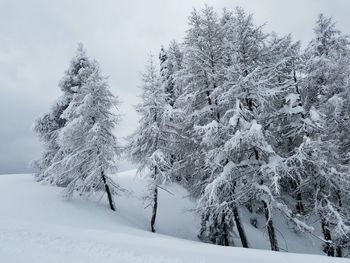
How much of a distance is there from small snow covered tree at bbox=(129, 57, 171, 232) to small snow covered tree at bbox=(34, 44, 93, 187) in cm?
545

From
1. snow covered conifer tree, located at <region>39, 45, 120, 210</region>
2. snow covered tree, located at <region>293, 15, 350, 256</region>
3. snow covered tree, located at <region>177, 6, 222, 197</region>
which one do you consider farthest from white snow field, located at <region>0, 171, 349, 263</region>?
snow covered tree, located at <region>177, 6, 222, 197</region>

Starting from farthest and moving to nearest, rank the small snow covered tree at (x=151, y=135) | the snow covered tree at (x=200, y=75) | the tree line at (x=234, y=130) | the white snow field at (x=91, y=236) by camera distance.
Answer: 1. the small snow covered tree at (x=151, y=135)
2. the snow covered tree at (x=200, y=75)
3. the tree line at (x=234, y=130)
4. the white snow field at (x=91, y=236)

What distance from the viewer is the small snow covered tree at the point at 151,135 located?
20.9 meters

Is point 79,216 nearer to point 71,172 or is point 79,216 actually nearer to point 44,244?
point 71,172

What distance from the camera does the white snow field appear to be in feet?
36.3

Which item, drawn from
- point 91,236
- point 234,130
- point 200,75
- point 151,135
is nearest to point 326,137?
point 234,130

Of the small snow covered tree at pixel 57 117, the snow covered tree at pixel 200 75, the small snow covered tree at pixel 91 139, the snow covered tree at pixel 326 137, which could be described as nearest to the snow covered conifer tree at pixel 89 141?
the small snow covered tree at pixel 91 139

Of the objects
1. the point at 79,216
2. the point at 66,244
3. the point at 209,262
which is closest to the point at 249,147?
the point at 209,262

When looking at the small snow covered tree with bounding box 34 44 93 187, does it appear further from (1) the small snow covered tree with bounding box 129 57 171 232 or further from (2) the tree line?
(1) the small snow covered tree with bounding box 129 57 171 232

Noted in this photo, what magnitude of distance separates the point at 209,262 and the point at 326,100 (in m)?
16.3

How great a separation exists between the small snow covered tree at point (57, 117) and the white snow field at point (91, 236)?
212 cm

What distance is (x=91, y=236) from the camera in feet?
44.7

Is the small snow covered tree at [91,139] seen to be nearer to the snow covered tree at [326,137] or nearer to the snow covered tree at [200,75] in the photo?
the snow covered tree at [200,75]

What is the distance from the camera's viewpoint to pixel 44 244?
12258mm
